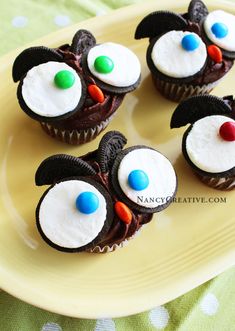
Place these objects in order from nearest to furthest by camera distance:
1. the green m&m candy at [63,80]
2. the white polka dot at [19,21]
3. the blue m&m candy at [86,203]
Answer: the blue m&m candy at [86,203] < the green m&m candy at [63,80] < the white polka dot at [19,21]

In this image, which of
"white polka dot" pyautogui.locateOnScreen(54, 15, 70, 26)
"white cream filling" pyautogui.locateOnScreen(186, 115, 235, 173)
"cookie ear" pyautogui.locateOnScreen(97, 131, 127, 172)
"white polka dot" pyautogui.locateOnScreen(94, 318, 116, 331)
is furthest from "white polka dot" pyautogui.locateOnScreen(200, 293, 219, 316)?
"white polka dot" pyautogui.locateOnScreen(54, 15, 70, 26)

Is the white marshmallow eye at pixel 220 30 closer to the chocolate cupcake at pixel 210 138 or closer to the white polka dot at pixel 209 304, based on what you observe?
the chocolate cupcake at pixel 210 138

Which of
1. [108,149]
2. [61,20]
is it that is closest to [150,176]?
[108,149]

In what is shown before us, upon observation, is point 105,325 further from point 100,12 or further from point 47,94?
point 100,12

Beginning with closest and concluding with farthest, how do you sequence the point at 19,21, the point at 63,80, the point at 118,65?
the point at 63,80
the point at 118,65
the point at 19,21

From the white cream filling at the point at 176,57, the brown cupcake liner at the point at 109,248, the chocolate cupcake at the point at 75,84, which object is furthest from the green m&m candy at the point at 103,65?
the brown cupcake liner at the point at 109,248

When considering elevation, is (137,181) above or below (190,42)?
below

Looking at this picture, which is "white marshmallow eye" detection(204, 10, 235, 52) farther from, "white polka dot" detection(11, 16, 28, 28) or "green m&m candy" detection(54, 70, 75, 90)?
"white polka dot" detection(11, 16, 28, 28)
